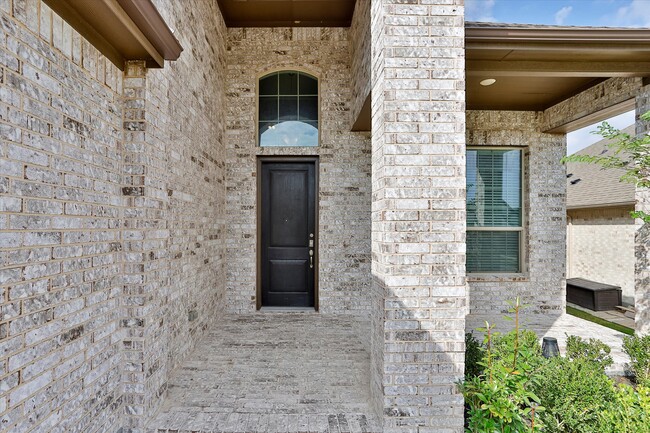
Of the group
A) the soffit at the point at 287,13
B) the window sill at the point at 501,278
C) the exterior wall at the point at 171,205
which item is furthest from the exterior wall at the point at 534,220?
the exterior wall at the point at 171,205

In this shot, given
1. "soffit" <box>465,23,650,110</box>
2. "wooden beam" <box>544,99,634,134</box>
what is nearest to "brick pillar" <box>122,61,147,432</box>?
"soffit" <box>465,23,650,110</box>

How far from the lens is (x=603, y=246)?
8.00 m

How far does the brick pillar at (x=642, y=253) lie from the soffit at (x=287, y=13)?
11.9 ft

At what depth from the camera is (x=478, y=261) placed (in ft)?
17.1

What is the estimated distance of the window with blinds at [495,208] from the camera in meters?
5.21

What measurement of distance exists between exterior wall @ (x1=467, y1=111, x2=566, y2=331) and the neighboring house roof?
9.12 ft


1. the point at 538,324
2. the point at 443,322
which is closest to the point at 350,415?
the point at 443,322

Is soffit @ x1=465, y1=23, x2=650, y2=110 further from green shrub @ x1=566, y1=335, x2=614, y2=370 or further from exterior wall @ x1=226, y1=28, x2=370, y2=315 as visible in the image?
green shrub @ x1=566, y1=335, x2=614, y2=370

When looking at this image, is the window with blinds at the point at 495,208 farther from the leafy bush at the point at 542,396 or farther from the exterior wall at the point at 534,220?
the leafy bush at the point at 542,396

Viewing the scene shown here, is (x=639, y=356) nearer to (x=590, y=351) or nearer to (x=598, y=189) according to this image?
(x=590, y=351)

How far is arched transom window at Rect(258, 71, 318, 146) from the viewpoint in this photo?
16.1 ft

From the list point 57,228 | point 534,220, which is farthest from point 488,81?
point 57,228

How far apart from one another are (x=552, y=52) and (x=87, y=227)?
168 inches

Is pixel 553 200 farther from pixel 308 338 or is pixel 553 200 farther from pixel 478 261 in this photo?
pixel 308 338
